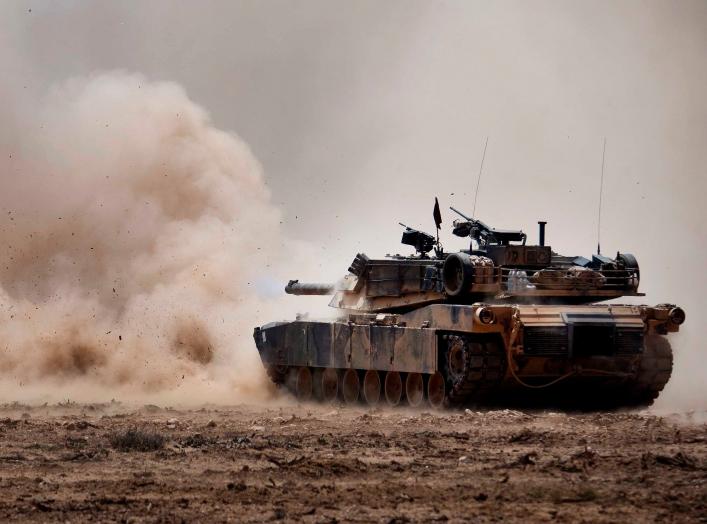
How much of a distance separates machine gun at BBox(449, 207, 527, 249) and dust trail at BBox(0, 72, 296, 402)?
589 cm

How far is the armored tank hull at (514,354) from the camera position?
20.9 metres

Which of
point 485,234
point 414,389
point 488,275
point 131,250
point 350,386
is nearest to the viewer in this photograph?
point 488,275

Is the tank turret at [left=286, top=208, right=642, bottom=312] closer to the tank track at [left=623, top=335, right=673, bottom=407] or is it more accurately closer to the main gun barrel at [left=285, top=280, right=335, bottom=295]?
the tank track at [left=623, top=335, right=673, bottom=407]

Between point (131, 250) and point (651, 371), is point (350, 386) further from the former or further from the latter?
point (131, 250)

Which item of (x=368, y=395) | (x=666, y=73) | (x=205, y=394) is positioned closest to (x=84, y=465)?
(x=368, y=395)

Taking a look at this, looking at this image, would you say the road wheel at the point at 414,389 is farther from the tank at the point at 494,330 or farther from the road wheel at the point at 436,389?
the road wheel at the point at 436,389

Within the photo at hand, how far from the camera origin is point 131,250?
107 ft

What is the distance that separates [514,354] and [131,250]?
1346 cm

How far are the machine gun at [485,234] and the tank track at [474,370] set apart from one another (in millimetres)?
2318

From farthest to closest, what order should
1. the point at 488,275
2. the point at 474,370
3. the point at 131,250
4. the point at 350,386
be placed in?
the point at 131,250
the point at 350,386
the point at 488,275
the point at 474,370

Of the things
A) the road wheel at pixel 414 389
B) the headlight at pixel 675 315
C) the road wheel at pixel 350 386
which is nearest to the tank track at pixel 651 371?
the headlight at pixel 675 315

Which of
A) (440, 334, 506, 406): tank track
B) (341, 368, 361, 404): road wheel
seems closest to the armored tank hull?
(440, 334, 506, 406): tank track

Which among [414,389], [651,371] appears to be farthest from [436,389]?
[651,371]

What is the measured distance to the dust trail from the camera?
28844 millimetres
